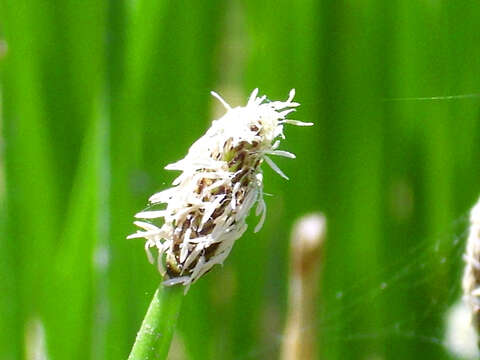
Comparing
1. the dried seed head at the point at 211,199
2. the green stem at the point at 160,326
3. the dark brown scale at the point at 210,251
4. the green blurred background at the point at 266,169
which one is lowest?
the green stem at the point at 160,326

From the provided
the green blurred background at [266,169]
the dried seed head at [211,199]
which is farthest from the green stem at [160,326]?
the green blurred background at [266,169]

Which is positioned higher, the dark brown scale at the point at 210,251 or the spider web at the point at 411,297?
the spider web at the point at 411,297

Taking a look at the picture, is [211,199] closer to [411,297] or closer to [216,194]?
[216,194]

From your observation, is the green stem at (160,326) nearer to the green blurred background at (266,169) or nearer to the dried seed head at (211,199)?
the dried seed head at (211,199)

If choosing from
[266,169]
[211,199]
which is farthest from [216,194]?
[266,169]

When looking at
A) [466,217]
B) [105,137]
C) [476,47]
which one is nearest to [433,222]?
[466,217]

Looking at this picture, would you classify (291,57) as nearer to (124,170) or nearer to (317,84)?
(317,84)

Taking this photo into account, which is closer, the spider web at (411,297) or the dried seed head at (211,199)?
the dried seed head at (211,199)
